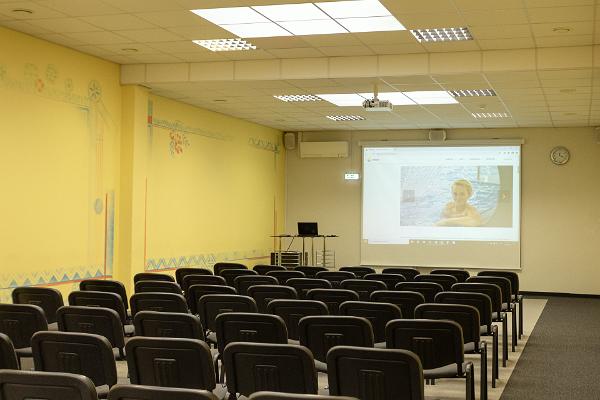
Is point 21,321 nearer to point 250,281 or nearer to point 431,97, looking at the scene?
point 250,281

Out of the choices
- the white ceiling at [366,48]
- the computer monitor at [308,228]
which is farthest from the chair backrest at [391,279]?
the computer monitor at [308,228]

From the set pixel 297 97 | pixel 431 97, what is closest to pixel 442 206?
pixel 431 97

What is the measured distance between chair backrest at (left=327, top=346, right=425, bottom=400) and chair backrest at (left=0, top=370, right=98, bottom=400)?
4.51 ft

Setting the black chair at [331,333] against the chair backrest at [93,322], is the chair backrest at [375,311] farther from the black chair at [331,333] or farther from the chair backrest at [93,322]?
the chair backrest at [93,322]

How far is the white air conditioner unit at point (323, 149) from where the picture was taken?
17.5 metres

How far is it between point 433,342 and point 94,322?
2377 millimetres

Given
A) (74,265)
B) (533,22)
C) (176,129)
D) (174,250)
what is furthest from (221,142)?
(533,22)

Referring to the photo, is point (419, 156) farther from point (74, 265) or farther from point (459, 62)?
point (74, 265)

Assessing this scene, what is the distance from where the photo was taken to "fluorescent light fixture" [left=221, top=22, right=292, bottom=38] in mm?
8828

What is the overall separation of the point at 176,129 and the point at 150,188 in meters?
1.34

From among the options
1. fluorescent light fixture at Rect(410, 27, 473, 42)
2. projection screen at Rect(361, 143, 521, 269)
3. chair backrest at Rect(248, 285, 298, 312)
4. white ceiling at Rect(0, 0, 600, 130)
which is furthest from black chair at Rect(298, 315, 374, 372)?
projection screen at Rect(361, 143, 521, 269)

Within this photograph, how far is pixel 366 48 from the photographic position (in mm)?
9961

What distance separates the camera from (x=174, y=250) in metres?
13.1

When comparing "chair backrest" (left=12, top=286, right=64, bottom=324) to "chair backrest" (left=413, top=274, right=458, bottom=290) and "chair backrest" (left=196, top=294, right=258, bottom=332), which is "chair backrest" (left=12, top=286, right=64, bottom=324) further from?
"chair backrest" (left=413, top=274, right=458, bottom=290)
